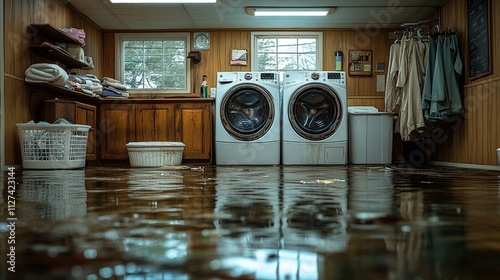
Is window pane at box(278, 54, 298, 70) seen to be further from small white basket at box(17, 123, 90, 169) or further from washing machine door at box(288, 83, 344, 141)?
small white basket at box(17, 123, 90, 169)

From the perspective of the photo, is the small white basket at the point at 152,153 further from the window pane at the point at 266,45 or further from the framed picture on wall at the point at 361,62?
the framed picture on wall at the point at 361,62

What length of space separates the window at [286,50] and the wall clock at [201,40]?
70cm

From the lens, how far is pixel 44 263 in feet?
1.58

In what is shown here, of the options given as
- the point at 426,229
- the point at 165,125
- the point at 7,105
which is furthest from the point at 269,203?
the point at 165,125

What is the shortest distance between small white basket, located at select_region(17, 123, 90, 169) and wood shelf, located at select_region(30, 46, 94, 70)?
3.04ft

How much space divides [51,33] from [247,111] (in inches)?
96.5

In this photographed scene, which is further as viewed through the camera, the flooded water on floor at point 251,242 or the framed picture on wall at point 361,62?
the framed picture on wall at point 361,62

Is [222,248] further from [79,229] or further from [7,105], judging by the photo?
[7,105]

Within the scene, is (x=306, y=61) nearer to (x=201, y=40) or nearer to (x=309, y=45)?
(x=309, y=45)

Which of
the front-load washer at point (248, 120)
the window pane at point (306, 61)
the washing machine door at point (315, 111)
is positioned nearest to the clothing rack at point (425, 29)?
the washing machine door at point (315, 111)

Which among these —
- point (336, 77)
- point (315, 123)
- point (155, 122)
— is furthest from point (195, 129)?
point (336, 77)

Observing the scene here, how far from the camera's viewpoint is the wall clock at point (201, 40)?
6.90m

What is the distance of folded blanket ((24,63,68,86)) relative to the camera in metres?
4.41

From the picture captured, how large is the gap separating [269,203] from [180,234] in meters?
0.55
